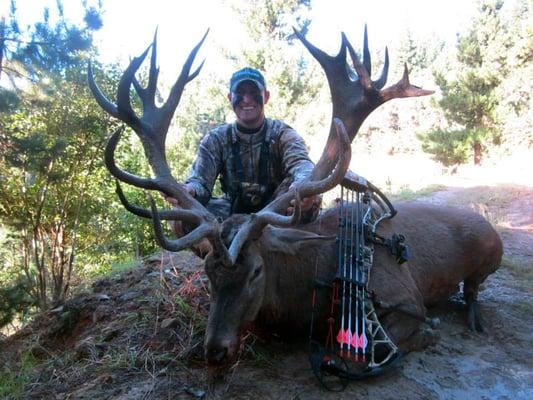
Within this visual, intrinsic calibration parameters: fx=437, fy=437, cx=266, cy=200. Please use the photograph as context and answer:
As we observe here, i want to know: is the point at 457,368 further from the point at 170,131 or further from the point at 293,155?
the point at 170,131

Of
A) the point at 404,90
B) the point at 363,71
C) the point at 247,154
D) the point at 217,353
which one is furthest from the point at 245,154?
the point at 217,353

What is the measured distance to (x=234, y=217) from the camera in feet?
10.5

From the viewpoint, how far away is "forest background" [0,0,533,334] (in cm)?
642

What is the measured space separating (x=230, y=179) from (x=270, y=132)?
26.4 inches

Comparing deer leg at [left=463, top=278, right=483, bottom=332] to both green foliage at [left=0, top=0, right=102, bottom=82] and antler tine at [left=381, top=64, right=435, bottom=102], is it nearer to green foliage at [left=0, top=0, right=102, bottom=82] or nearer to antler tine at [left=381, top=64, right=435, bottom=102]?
antler tine at [left=381, top=64, right=435, bottom=102]

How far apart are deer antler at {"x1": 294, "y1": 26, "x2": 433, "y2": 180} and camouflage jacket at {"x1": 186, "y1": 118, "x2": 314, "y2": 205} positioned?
0.93m

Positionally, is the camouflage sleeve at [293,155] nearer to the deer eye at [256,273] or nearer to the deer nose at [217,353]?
the deer eye at [256,273]

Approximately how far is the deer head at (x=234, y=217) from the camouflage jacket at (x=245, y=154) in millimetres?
896

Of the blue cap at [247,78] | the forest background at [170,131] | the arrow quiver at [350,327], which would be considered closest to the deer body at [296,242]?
the arrow quiver at [350,327]

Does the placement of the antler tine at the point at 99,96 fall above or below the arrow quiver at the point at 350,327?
above

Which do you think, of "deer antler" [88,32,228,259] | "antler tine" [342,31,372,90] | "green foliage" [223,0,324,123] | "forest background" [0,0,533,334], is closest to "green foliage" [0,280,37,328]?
"forest background" [0,0,533,334]

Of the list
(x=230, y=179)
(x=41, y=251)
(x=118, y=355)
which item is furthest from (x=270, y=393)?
(x=41, y=251)

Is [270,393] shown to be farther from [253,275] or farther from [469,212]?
[469,212]

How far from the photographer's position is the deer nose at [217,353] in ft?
8.56
